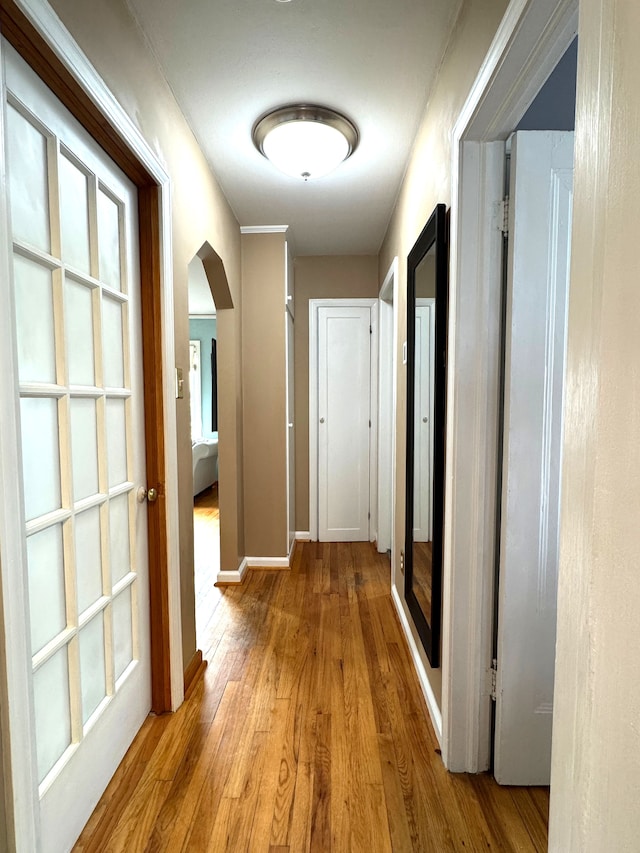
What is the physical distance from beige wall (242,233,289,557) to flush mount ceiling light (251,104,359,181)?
3.36ft

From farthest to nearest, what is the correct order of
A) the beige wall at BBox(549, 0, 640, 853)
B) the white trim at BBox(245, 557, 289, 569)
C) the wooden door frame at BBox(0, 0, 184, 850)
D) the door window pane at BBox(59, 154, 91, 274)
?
the white trim at BBox(245, 557, 289, 569), the wooden door frame at BBox(0, 0, 184, 850), the door window pane at BBox(59, 154, 91, 274), the beige wall at BBox(549, 0, 640, 853)

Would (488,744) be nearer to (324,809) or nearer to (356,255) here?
(324,809)

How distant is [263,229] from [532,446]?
2.49m

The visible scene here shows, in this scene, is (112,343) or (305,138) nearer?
(112,343)

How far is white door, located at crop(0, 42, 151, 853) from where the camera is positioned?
1.03 m

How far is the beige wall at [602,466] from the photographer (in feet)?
1.66

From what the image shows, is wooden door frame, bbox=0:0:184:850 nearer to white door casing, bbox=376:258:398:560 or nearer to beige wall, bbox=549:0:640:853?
beige wall, bbox=549:0:640:853

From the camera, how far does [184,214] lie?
6.28ft

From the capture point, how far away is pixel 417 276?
1995 mm

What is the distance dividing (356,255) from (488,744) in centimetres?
341

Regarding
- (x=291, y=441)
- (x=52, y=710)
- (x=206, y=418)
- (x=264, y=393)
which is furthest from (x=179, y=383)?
(x=206, y=418)

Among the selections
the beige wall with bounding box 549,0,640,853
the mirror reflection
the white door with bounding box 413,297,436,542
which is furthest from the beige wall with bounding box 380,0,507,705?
the beige wall with bounding box 549,0,640,853

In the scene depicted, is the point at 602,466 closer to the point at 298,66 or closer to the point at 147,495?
the point at 147,495

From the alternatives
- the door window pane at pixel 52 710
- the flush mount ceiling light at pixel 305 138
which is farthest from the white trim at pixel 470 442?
the door window pane at pixel 52 710
